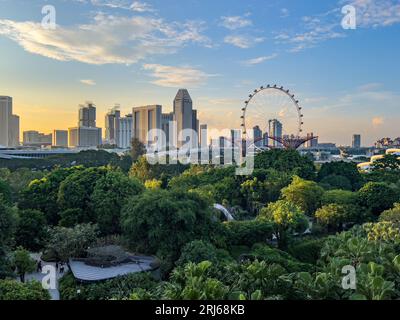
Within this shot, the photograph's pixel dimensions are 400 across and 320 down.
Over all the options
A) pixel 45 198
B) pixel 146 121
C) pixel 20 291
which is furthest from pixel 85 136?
pixel 20 291

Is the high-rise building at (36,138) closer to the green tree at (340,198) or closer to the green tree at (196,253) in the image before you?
the green tree at (340,198)

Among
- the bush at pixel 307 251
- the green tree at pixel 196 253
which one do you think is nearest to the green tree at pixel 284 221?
the bush at pixel 307 251

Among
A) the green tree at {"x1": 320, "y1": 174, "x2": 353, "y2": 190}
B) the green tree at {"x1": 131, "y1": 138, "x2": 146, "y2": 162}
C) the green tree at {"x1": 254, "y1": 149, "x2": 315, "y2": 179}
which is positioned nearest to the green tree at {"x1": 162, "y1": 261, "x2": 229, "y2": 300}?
the green tree at {"x1": 320, "y1": 174, "x2": 353, "y2": 190}

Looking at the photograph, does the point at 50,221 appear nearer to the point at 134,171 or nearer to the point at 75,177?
the point at 75,177

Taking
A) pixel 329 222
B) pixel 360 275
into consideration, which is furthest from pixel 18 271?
pixel 329 222

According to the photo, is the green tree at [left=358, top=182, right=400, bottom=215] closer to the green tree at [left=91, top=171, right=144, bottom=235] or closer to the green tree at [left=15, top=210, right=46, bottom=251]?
the green tree at [left=91, top=171, right=144, bottom=235]
